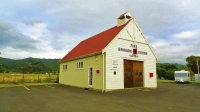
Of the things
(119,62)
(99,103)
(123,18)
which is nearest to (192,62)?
(123,18)

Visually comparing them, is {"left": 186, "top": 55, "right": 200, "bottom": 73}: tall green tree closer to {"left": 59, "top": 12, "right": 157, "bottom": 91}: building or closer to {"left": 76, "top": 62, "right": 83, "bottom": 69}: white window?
{"left": 59, "top": 12, "right": 157, "bottom": 91}: building

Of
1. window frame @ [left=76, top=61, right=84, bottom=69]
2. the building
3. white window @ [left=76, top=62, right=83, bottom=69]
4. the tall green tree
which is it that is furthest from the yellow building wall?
the tall green tree

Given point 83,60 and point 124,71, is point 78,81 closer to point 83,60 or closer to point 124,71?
point 83,60

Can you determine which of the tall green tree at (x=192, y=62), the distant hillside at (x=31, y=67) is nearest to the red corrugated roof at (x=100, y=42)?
the tall green tree at (x=192, y=62)

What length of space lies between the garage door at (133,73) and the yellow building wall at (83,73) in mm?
2823

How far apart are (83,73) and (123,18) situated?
26.2 feet

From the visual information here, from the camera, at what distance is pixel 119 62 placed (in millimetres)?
17781

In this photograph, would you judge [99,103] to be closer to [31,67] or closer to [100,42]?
[100,42]

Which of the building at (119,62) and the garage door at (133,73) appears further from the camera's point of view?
the garage door at (133,73)

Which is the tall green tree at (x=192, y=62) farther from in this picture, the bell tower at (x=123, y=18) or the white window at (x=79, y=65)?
the white window at (x=79, y=65)

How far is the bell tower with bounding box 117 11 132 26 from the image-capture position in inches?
818

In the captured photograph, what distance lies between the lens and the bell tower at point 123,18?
818 inches

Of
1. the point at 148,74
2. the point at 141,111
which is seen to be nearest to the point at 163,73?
the point at 148,74

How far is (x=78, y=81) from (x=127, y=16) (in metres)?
9.69
